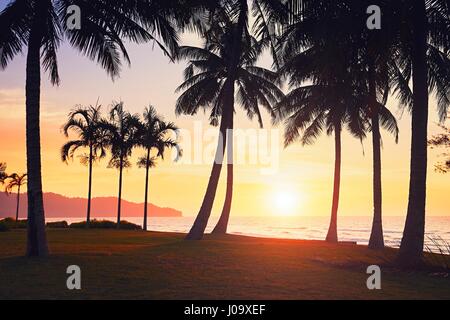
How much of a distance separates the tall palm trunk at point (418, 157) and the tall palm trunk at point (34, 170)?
34.8 ft

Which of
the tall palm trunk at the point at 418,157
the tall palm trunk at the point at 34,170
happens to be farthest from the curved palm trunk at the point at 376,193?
the tall palm trunk at the point at 34,170

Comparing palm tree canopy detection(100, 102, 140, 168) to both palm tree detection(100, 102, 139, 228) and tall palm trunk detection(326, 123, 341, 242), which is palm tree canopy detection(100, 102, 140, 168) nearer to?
palm tree detection(100, 102, 139, 228)

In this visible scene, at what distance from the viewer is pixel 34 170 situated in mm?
14594

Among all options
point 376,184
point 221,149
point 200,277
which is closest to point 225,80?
point 221,149

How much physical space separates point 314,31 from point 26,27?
9.07 m

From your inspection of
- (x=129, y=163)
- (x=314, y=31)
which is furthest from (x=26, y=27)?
(x=129, y=163)

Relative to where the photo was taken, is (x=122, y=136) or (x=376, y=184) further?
(x=122, y=136)

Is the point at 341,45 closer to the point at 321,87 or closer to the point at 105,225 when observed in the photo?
the point at 321,87

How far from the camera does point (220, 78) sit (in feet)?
102

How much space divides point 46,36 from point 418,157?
1197 cm

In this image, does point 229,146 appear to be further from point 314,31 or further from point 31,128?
point 31,128

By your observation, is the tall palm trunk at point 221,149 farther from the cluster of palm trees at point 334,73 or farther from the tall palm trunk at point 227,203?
the tall palm trunk at point 227,203

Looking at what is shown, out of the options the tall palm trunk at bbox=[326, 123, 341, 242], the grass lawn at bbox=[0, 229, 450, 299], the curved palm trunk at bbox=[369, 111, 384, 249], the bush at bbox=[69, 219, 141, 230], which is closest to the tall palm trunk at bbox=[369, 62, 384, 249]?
the curved palm trunk at bbox=[369, 111, 384, 249]

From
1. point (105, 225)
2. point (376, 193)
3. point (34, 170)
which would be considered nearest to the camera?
point (34, 170)
